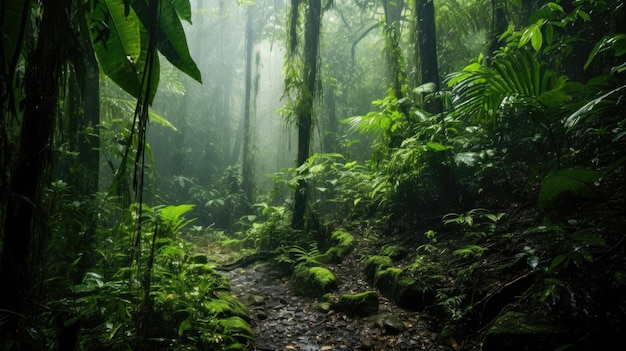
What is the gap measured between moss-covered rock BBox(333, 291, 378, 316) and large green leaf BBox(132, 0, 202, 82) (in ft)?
10.2

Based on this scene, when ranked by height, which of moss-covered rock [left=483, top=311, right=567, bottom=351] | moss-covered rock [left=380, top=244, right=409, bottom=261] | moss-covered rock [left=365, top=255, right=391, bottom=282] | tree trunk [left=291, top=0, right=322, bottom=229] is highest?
tree trunk [left=291, top=0, right=322, bottom=229]

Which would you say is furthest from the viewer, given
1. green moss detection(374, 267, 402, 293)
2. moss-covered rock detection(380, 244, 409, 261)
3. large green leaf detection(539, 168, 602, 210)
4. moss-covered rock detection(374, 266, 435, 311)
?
moss-covered rock detection(380, 244, 409, 261)

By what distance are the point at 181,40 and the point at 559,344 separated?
3038 mm

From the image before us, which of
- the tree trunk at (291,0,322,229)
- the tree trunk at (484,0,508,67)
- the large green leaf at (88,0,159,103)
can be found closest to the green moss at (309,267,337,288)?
the tree trunk at (291,0,322,229)

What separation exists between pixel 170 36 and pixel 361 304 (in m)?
3.37

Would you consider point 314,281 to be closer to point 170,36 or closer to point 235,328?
point 235,328

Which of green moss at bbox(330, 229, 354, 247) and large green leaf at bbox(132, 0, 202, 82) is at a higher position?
large green leaf at bbox(132, 0, 202, 82)

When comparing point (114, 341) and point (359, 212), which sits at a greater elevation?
point (359, 212)

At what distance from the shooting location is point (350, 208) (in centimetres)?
754

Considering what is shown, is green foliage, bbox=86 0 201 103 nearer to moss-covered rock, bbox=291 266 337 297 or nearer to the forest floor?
the forest floor

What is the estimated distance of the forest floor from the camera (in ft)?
10.8

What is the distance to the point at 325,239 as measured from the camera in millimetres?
6684

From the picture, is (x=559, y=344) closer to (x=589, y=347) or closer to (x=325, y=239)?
(x=589, y=347)

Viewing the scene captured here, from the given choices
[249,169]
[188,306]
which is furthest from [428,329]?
[249,169]
